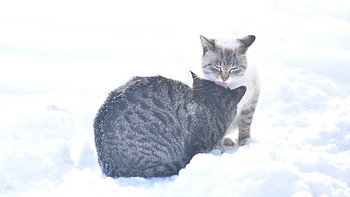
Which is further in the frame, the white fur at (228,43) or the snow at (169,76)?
the white fur at (228,43)

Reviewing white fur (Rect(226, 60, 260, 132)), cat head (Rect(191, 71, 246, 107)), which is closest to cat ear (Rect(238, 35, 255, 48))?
white fur (Rect(226, 60, 260, 132))

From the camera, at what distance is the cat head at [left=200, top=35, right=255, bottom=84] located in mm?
4375

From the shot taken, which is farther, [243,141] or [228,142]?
[228,142]

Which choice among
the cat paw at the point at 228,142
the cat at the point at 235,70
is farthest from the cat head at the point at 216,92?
the cat paw at the point at 228,142

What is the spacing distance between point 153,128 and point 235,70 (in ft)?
3.57

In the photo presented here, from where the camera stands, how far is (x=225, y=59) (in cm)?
438

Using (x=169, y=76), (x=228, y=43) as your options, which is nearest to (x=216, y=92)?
(x=228, y=43)

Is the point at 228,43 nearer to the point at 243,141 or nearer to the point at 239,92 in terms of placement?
the point at 239,92

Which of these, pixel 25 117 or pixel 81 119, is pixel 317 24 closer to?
pixel 81 119

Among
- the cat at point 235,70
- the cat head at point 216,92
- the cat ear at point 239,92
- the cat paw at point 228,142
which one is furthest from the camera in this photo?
the cat paw at point 228,142

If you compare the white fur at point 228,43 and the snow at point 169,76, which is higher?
the white fur at point 228,43

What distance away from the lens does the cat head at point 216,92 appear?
13.7 feet

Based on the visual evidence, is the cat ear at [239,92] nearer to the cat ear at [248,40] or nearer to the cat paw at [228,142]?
the cat ear at [248,40]

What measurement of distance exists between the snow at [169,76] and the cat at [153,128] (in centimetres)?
15
